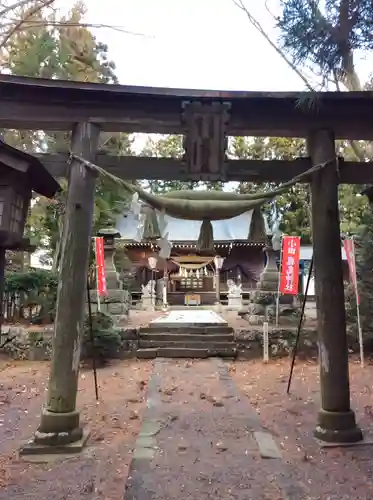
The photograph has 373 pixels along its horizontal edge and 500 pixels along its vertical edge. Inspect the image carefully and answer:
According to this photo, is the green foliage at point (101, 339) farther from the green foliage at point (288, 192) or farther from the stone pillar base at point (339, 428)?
the green foliage at point (288, 192)

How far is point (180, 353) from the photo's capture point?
10930mm

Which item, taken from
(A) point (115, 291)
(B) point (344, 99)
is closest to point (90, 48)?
(A) point (115, 291)

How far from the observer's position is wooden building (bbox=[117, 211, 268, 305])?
2439cm

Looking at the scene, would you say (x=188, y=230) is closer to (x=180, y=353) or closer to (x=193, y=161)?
(x=180, y=353)

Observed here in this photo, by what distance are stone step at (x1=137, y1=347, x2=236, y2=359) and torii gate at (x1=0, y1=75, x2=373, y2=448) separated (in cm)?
607

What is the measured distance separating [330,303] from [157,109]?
116 inches

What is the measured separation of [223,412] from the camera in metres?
6.05

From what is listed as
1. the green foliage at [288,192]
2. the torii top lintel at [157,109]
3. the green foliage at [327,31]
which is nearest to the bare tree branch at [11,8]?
the torii top lintel at [157,109]

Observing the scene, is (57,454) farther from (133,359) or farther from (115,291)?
(115,291)

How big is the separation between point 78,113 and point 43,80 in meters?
0.49

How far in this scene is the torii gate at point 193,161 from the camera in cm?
471

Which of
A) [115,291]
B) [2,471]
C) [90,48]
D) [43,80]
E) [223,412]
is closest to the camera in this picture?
[2,471]

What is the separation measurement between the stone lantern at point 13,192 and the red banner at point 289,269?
8.96m

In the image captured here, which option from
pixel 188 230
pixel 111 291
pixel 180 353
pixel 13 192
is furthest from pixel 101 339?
pixel 188 230
